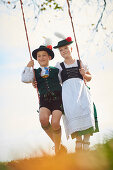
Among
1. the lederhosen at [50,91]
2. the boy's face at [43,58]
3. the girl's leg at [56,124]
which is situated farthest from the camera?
the boy's face at [43,58]

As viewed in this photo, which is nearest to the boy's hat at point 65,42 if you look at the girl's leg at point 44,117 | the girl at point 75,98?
the girl at point 75,98

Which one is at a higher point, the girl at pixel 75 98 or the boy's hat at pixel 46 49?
the boy's hat at pixel 46 49

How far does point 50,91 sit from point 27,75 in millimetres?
437

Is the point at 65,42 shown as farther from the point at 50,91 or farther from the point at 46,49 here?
the point at 50,91

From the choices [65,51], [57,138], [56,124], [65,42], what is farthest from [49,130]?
[65,42]

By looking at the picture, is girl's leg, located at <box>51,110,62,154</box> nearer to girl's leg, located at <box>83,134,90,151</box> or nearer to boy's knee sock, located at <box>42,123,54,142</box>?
boy's knee sock, located at <box>42,123,54,142</box>

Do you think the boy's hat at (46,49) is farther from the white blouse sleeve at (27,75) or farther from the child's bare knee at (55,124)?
the child's bare knee at (55,124)

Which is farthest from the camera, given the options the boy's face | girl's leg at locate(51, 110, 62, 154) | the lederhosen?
the boy's face

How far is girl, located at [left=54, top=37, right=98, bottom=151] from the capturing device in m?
3.73

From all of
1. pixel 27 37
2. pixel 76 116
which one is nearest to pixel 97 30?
pixel 27 37

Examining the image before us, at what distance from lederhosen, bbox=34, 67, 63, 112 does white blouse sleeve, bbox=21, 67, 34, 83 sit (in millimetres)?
94

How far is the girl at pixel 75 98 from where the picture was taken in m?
3.73

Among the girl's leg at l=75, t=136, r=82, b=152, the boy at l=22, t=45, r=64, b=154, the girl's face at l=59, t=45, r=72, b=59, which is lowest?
the girl's leg at l=75, t=136, r=82, b=152

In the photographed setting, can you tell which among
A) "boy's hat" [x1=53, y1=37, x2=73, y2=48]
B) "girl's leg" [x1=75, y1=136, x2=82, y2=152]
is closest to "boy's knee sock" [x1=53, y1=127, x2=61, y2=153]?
"girl's leg" [x1=75, y1=136, x2=82, y2=152]
